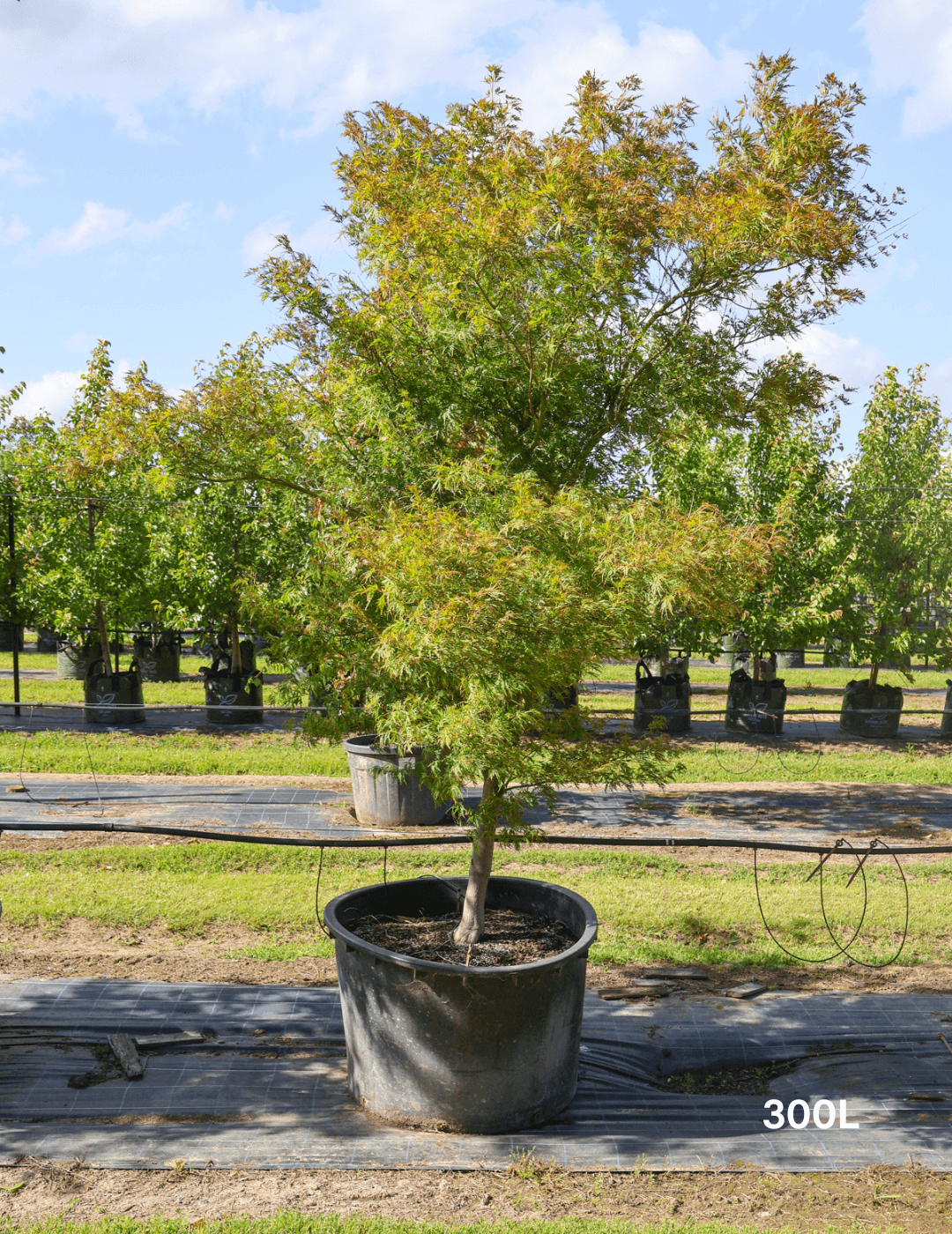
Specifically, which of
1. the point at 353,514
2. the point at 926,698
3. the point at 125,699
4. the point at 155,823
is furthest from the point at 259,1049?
the point at 926,698

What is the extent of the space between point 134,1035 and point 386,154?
6.55 meters

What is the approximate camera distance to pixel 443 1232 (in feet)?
10.6

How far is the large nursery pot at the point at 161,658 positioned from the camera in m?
19.7

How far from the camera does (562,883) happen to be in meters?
7.45

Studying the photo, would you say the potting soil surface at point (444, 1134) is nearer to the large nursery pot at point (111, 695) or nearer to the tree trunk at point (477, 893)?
the tree trunk at point (477, 893)

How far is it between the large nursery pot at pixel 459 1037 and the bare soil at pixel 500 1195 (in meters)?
0.34

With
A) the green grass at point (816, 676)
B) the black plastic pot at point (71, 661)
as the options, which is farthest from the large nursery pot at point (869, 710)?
the black plastic pot at point (71, 661)

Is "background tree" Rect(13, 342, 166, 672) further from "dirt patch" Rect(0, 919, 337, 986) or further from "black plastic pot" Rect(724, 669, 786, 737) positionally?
"black plastic pot" Rect(724, 669, 786, 737)

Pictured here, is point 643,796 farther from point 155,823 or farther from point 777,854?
point 155,823

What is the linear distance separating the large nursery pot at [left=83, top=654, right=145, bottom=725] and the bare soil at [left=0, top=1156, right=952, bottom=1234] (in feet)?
38.4

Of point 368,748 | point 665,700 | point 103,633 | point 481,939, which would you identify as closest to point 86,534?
point 103,633

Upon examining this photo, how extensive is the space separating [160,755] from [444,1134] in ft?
28.7

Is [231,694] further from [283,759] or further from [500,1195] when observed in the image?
[500,1195]

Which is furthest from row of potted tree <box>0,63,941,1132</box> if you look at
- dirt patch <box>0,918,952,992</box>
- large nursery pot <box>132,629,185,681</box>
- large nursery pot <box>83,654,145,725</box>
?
large nursery pot <box>132,629,185,681</box>
